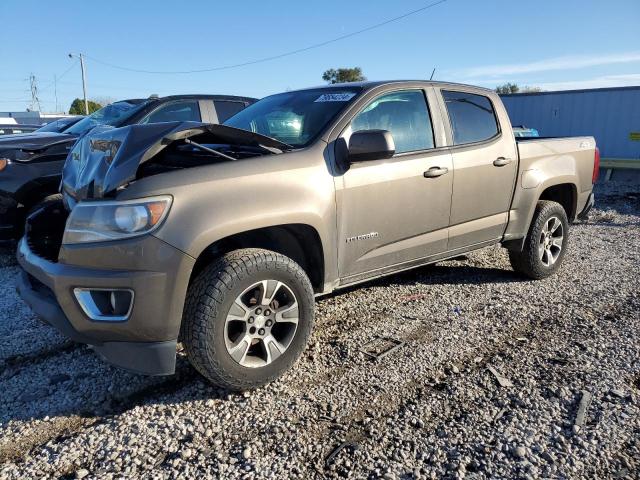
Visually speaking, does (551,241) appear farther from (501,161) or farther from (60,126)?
(60,126)

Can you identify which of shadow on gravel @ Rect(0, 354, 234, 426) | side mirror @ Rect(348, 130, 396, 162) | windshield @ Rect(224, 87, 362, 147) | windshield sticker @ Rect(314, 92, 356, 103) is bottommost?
shadow on gravel @ Rect(0, 354, 234, 426)

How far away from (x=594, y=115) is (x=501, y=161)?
14852 mm

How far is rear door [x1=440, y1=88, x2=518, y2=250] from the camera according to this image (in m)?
4.09

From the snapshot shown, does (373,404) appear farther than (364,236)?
No

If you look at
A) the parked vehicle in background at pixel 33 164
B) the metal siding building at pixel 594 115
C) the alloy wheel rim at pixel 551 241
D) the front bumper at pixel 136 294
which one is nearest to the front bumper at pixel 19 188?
the parked vehicle in background at pixel 33 164

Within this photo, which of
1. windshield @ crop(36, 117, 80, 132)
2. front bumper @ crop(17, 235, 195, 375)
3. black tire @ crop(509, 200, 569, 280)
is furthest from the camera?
windshield @ crop(36, 117, 80, 132)

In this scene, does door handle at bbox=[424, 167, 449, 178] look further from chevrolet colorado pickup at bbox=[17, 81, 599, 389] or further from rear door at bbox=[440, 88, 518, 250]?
rear door at bbox=[440, 88, 518, 250]

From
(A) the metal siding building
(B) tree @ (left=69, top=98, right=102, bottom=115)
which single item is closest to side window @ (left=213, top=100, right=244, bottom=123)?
(A) the metal siding building

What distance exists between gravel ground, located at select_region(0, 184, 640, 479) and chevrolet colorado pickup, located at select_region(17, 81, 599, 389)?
355mm

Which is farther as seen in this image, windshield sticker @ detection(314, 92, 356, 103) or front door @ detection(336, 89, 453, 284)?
windshield sticker @ detection(314, 92, 356, 103)

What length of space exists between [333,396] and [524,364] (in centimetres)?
132

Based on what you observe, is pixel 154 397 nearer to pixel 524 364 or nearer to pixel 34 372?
pixel 34 372

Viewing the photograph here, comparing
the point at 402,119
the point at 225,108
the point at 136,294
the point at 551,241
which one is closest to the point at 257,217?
the point at 136,294

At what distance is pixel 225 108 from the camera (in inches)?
276
